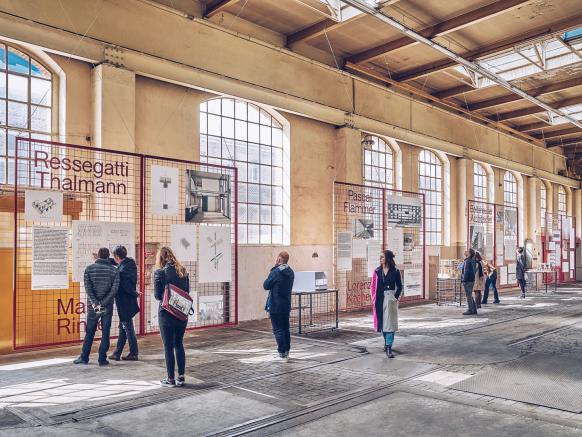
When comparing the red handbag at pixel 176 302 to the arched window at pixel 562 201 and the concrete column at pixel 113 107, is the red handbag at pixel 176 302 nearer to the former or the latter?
the concrete column at pixel 113 107

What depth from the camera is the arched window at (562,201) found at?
26.5 m

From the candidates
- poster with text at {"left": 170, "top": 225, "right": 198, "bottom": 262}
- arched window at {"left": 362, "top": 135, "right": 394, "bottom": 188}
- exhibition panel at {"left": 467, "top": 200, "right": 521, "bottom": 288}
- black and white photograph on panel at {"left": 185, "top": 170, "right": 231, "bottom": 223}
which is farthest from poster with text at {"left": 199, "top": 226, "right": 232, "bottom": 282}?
exhibition panel at {"left": 467, "top": 200, "right": 521, "bottom": 288}

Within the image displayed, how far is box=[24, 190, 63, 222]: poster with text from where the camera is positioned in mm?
7488

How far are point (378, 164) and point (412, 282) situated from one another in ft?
12.6

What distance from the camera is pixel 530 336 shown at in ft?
32.9

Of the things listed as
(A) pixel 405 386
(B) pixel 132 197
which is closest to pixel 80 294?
(B) pixel 132 197

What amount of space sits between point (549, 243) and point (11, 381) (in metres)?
22.5

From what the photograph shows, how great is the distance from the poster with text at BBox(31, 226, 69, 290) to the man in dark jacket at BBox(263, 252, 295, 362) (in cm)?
290

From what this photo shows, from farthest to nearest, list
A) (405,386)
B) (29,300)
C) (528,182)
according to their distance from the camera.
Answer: (528,182) < (29,300) < (405,386)

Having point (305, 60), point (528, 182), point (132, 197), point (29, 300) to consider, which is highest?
point (305, 60)

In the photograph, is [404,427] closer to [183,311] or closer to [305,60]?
[183,311]

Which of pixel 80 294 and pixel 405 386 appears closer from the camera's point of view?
pixel 405 386

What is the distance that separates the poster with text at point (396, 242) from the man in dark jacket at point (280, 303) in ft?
21.0

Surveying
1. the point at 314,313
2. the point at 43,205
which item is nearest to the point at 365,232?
the point at 314,313
